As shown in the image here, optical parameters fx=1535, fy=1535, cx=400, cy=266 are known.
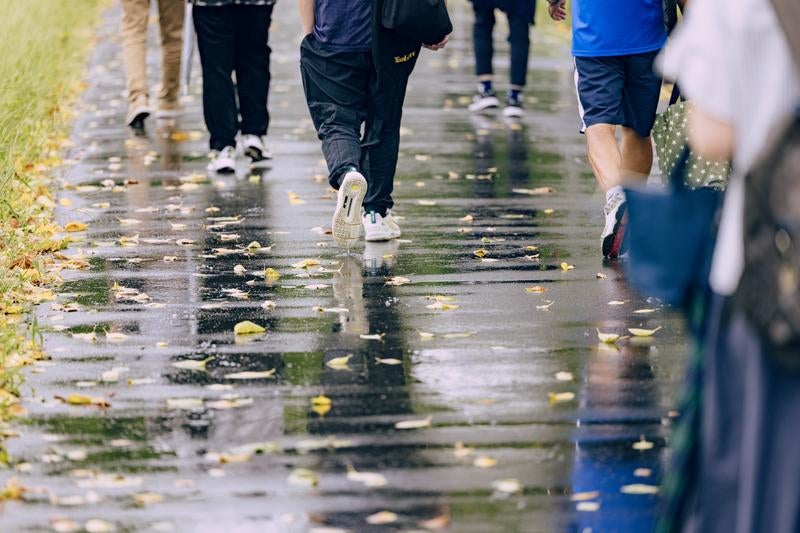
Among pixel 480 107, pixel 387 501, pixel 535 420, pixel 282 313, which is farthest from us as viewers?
pixel 480 107

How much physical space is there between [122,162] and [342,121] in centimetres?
350

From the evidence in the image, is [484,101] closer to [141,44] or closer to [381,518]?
[141,44]

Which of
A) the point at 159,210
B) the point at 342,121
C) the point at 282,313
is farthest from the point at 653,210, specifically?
the point at 159,210

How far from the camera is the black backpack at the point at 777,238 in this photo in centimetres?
294

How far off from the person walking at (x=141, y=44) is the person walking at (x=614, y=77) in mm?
5610

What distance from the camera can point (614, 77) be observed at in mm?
7645

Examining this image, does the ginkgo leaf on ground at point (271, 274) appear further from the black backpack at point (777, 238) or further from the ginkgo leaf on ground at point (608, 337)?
the black backpack at point (777, 238)

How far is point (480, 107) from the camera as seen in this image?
1370 centimetres

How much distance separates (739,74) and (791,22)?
0.57 ft

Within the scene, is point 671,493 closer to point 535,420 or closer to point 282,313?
point 535,420

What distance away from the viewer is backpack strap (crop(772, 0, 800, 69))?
3.03 m

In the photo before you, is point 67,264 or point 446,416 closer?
point 446,416

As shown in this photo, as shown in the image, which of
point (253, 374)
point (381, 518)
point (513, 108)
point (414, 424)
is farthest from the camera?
point (513, 108)

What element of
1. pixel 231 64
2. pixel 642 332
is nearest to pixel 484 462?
pixel 642 332
